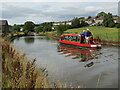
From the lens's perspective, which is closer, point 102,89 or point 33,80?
point 33,80

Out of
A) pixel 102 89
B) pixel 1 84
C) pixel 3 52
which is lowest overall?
pixel 102 89

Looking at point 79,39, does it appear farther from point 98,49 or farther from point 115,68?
point 115,68

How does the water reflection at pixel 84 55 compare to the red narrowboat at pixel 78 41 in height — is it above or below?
below

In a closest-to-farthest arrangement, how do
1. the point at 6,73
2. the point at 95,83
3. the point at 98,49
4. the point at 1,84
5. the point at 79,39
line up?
the point at 1,84 → the point at 6,73 → the point at 95,83 → the point at 98,49 → the point at 79,39

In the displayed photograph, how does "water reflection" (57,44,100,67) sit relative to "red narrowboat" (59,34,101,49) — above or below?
below

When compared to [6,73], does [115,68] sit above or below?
below

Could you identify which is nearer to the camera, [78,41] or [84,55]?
[84,55]

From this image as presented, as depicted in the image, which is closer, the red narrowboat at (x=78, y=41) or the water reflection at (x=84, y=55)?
the water reflection at (x=84, y=55)

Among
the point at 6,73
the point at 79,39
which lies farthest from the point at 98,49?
the point at 6,73

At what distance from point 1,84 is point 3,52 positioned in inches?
186

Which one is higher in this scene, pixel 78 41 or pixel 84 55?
pixel 78 41

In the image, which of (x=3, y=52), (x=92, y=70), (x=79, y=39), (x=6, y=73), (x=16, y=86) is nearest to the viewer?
(x=16, y=86)

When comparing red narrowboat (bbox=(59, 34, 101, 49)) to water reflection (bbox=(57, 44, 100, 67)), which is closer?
water reflection (bbox=(57, 44, 100, 67))

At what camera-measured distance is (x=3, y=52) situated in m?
9.77
